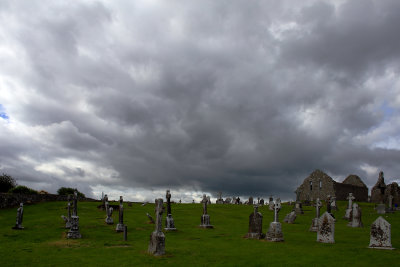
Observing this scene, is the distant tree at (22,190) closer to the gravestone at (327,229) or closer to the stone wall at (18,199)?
the stone wall at (18,199)

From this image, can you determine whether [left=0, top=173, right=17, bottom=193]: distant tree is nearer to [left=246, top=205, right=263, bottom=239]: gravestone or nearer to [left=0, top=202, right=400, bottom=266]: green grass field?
[left=0, top=202, right=400, bottom=266]: green grass field

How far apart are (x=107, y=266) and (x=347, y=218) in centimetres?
3141

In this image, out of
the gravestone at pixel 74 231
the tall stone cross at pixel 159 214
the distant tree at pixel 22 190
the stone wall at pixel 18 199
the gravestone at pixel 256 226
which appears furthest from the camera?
the distant tree at pixel 22 190

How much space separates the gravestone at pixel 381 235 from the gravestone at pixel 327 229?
233 centimetres

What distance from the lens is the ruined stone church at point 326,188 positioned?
73.0m

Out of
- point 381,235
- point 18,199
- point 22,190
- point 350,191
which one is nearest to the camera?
point 381,235

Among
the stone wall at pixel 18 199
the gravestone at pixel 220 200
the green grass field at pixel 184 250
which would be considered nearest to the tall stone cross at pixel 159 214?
the green grass field at pixel 184 250

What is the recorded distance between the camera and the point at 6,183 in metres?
58.5

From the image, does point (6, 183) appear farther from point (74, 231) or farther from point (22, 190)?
point (74, 231)

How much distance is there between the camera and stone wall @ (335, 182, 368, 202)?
7325 cm

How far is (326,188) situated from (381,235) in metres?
59.6

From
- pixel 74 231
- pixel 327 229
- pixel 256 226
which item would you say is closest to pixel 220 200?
pixel 256 226

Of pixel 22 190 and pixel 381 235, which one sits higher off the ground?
pixel 22 190

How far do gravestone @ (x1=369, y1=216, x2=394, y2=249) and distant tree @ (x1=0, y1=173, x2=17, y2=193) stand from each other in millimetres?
59524
